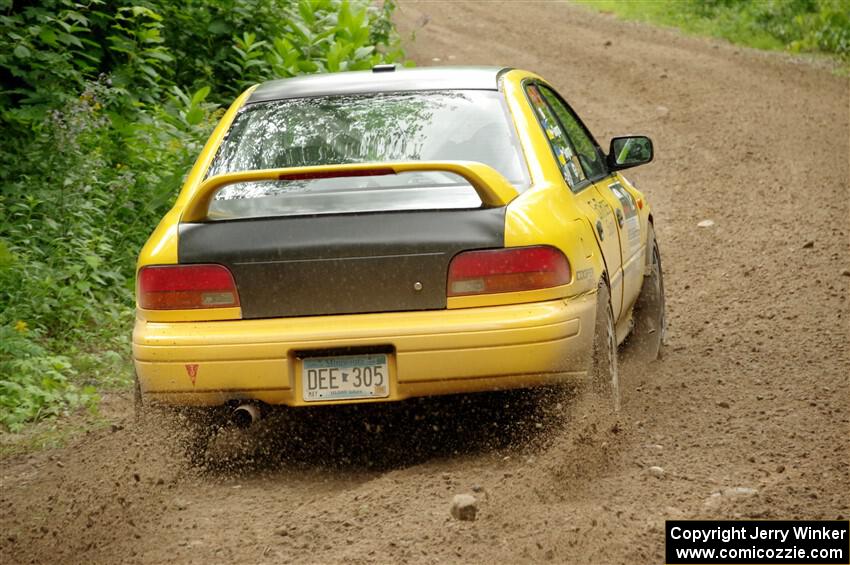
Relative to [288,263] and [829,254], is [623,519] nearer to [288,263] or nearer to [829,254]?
[288,263]

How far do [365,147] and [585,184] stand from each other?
3.55 ft

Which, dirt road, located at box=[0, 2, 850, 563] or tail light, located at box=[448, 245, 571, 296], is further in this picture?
tail light, located at box=[448, 245, 571, 296]

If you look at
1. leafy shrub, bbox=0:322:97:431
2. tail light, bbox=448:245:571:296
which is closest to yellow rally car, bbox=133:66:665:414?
tail light, bbox=448:245:571:296

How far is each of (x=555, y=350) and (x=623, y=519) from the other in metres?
0.76

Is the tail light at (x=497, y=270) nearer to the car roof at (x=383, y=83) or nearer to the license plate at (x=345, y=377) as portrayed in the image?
the license plate at (x=345, y=377)

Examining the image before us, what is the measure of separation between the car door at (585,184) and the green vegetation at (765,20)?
14402 millimetres

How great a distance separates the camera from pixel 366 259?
4555 millimetres

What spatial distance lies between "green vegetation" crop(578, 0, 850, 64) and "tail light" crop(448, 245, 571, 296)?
15.9 metres

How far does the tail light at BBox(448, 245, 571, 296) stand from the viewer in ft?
14.9

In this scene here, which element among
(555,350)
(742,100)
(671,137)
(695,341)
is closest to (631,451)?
(555,350)

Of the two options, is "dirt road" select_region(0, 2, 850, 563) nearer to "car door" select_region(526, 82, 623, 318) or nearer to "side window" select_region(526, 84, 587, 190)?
"car door" select_region(526, 82, 623, 318)

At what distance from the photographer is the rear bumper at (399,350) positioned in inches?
177

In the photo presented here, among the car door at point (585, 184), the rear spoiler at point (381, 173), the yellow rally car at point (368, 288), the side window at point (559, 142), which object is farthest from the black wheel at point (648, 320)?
the rear spoiler at point (381, 173)

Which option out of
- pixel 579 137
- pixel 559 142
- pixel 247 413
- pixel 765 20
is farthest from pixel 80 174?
pixel 765 20
